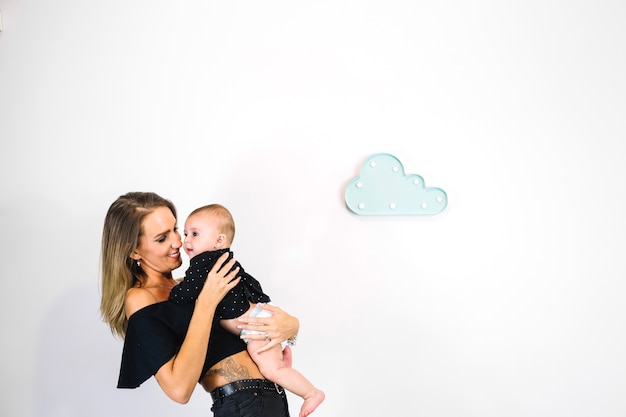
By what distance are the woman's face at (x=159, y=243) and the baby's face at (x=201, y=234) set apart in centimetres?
5

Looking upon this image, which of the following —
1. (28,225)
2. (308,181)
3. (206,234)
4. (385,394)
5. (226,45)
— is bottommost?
(385,394)

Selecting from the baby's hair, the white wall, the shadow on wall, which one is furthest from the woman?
the shadow on wall

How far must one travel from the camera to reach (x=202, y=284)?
186cm

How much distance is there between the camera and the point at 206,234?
1.96m

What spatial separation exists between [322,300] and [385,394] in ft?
1.68

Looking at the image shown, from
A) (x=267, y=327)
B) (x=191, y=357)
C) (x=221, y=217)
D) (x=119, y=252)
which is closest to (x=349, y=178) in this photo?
(x=221, y=217)

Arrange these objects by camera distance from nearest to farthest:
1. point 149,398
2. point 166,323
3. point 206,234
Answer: point 166,323 → point 206,234 → point 149,398

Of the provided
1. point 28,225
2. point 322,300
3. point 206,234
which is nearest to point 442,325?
point 322,300

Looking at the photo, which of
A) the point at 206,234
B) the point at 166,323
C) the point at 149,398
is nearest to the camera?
the point at 166,323

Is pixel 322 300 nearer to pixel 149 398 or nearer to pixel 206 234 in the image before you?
pixel 149 398

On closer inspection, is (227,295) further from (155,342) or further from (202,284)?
(155,342)

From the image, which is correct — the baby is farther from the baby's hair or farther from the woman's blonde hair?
the woman's blonde hair

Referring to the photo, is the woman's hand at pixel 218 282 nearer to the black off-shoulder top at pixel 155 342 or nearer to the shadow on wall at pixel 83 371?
the black off-shoulder top at pixel 155 342

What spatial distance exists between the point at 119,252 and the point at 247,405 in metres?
0.58
